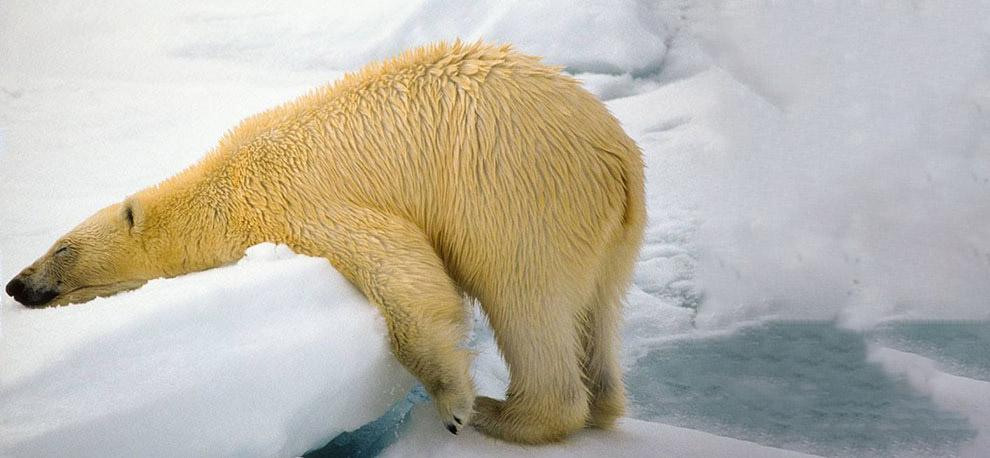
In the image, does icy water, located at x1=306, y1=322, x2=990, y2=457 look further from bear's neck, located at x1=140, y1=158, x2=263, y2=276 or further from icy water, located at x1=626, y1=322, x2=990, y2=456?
bear's neck, located at x1=140, y1=158, x2=263, y2=276

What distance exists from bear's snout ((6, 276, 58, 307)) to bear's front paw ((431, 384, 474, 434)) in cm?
81

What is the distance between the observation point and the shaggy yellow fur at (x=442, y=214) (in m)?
1.71

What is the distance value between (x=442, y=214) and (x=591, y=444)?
617 millimetres

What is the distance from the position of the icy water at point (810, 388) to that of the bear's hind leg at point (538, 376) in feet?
0.97

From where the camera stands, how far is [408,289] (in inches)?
65.4

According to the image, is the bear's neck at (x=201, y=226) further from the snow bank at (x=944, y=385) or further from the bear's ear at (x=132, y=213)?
the snow bank at (x=944, y=385)

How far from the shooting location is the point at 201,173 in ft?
6.08

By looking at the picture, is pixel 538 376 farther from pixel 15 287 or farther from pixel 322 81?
pixel 322 81

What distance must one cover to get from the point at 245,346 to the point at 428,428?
0.55 meters

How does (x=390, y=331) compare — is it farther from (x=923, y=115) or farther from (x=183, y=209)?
(x=923, y=115)

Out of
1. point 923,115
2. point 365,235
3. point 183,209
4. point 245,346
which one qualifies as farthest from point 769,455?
point 923,115

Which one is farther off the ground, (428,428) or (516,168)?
(516,168)

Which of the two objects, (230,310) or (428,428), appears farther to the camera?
(428,428)

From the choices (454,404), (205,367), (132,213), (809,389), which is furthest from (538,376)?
(809,389)
